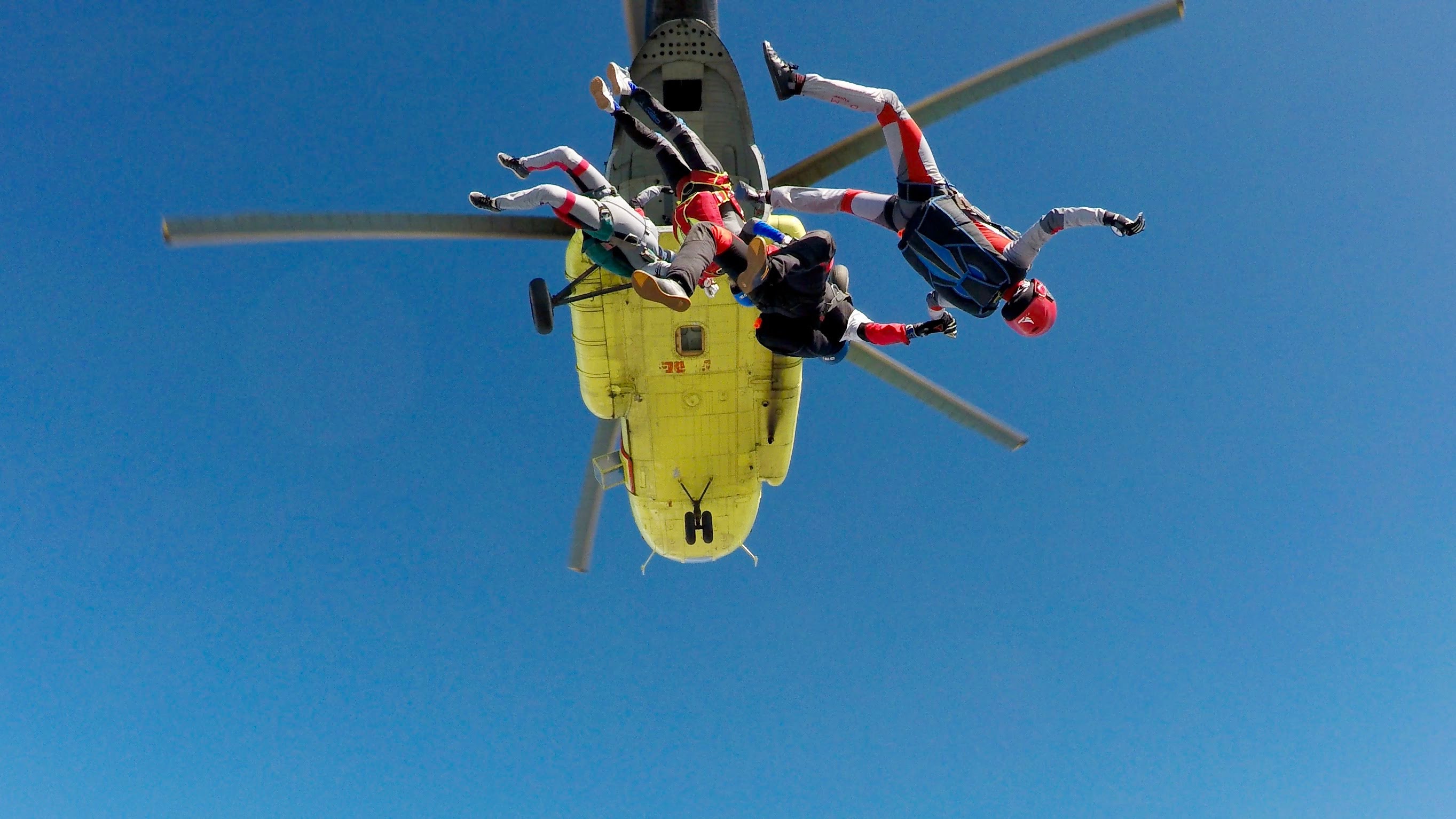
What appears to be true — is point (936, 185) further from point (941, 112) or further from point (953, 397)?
point (953, 397)

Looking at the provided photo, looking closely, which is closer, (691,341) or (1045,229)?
(1045,229)

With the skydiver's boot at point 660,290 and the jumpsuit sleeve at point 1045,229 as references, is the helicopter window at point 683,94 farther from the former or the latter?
the skydiver's boot at point 660,290

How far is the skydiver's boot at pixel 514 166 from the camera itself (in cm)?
764

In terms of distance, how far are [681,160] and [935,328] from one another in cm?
304

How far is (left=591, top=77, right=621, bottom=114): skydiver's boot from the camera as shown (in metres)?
7.76

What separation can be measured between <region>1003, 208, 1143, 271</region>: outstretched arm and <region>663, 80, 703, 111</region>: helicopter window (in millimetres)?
4632

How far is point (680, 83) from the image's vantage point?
1030cm

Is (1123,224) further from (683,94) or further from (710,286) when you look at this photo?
(683,94)

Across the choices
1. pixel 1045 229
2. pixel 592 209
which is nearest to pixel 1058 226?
pixel 1045 229

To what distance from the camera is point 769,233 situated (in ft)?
27.5

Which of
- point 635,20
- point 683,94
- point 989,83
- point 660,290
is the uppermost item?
point 635,20

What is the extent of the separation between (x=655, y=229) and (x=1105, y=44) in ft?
15.8

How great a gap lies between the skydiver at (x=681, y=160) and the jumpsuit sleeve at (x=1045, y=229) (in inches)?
98.0

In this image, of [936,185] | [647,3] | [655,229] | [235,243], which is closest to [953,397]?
[936,185]
